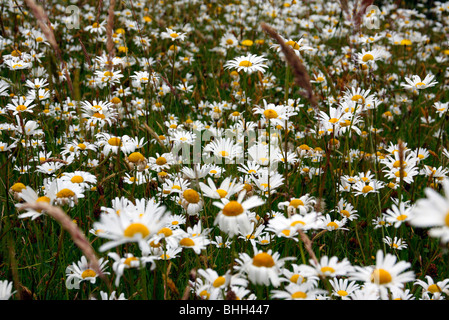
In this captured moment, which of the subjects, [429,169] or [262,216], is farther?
[429,169]

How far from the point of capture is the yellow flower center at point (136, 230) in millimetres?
1122

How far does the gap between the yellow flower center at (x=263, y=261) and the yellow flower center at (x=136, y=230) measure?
376mm

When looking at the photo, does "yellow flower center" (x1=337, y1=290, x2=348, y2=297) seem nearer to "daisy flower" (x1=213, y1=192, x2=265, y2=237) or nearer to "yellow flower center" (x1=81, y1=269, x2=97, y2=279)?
"daisy flower" (x1=213, y1=192, x2=265, y2=237)

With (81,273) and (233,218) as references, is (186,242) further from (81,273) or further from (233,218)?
(81,273)

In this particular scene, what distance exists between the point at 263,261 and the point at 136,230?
426mm

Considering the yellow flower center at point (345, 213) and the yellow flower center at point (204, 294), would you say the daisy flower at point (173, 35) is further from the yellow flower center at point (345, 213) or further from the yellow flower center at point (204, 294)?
the yellow flower center at point (204, 294)

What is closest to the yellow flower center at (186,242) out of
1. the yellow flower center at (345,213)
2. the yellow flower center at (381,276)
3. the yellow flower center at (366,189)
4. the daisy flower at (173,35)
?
the yellow flower center at (381,276)

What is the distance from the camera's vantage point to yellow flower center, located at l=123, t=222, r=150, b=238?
112cm

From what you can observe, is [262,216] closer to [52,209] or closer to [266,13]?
[52,209]

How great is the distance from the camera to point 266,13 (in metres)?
6.94

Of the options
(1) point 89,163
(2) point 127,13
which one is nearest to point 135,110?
(1) point 89,163

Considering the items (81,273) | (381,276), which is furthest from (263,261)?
(81,273)

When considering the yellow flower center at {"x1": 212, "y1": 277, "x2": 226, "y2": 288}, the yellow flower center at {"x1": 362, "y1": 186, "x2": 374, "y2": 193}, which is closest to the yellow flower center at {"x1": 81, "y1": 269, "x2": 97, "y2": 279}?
the yellow flower center at {"x1": 212, "y1": 277, "x2": 226, "y2": 288}
